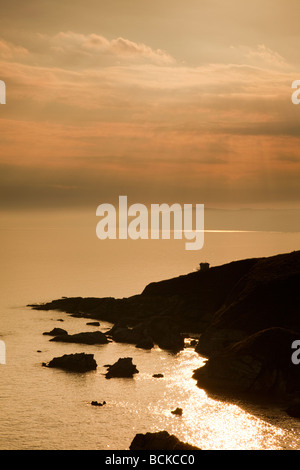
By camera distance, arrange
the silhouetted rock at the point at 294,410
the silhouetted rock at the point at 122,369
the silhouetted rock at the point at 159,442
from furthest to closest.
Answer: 1. the silhouetted rock at the point at 122,369
2. the silhouetted rock at the point at 294,410
3. the silhouetted rock at the point at 159,442

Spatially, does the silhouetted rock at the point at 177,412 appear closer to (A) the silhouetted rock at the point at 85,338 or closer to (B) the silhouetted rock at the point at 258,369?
(B) the silhouetted rock at the point at 258,369

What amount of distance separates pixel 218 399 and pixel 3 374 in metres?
37.9

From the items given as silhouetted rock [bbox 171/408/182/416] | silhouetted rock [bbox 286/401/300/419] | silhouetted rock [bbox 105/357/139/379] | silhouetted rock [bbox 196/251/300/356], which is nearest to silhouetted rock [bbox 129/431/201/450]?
silhouetted rock [bbox 171/408/182/416]

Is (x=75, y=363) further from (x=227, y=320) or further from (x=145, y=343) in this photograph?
(x=227, y=320)

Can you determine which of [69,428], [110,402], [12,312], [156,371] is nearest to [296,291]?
[156,371]

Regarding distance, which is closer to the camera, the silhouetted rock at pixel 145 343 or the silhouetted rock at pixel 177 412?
the silhouetted rock at pixel 177 412

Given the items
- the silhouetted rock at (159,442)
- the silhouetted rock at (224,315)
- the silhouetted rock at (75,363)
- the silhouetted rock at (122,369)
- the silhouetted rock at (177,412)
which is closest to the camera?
the silhouetted rock at (159,442)

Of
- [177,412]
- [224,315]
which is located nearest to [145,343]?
[224,315]

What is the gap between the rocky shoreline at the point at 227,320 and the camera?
326ft

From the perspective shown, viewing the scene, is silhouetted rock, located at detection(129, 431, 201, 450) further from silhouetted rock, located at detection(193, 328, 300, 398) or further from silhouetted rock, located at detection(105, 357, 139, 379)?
silhouetted rock, located at detection(105, 357, 139, 379)

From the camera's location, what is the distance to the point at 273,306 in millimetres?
135125

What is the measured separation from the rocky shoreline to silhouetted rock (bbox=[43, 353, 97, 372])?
742 inches

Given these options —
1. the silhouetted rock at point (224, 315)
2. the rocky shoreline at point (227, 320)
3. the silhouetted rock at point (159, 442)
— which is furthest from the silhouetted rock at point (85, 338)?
the silhouetted rock at point (159, 442)

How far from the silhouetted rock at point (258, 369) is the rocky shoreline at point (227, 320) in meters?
0.15
